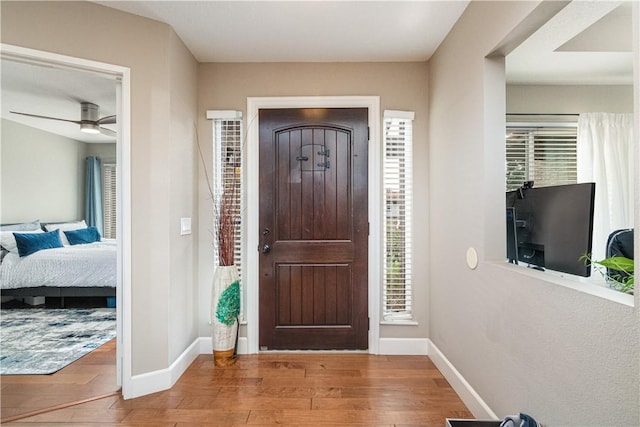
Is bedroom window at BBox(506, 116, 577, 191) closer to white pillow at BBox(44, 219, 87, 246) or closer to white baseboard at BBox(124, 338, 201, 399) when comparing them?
white baseboard at BBox(124, 338, 201, 399)

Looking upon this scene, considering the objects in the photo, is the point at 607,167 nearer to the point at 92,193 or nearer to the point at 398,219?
the point at 398,219

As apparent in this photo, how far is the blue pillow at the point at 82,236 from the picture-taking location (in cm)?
512

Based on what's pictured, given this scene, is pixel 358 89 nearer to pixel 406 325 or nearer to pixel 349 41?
pixel 349 41

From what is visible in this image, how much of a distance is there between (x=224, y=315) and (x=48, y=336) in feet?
6.53

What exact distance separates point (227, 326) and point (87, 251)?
2709mm

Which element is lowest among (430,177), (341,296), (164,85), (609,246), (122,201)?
(341,296)

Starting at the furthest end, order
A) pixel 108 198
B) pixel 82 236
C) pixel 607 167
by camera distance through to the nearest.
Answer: pixel 108 198, pixel 82 236, pixel 607 167

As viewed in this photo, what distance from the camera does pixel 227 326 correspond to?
279 cm

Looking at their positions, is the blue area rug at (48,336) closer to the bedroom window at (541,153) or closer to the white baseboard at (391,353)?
the white baseboard at (391,353)

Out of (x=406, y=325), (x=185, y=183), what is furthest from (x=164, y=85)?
(x=406, y=325)

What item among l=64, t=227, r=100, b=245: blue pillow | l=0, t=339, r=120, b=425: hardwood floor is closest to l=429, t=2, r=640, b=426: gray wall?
l=0, t=339, r=120, b=425: hardwood floor

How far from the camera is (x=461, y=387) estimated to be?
226 cm

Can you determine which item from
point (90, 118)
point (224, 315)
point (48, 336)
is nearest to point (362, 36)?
point (224, 315)

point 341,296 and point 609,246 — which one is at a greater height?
point 609,246
